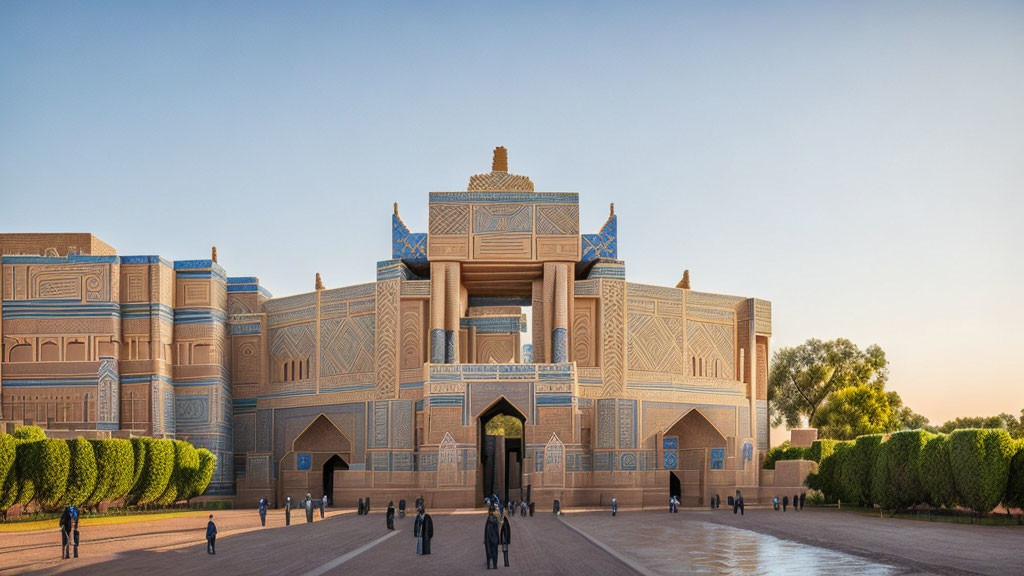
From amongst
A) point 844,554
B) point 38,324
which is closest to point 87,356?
point 38,324

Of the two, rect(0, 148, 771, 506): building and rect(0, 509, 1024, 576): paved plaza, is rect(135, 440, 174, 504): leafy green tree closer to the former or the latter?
rect(0, 509, 1024, 576): paved plaza

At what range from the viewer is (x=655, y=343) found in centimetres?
5444

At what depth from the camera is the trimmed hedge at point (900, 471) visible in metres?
41.6

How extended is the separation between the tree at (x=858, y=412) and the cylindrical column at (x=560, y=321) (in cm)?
2900

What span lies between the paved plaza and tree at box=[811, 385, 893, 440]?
110ft

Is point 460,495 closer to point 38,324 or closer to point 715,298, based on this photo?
point 715,298

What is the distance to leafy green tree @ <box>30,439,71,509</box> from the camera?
36000 millimetres

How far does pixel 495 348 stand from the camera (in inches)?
2365

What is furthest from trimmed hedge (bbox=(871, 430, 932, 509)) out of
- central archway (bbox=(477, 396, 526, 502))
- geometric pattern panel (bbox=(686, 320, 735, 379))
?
central archway (bbox=(477, 396, 526, 502))

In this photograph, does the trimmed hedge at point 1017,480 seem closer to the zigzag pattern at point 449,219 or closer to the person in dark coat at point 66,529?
the zigzag pattern at point 449,219

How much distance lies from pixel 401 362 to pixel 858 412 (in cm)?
3467

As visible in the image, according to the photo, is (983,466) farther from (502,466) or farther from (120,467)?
(120,467)

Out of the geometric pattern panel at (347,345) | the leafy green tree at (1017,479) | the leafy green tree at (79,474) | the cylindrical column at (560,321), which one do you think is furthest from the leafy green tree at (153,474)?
the leafy green tree at (1017,479)

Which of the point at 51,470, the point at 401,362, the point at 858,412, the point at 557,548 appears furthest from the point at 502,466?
the point at 557,548
